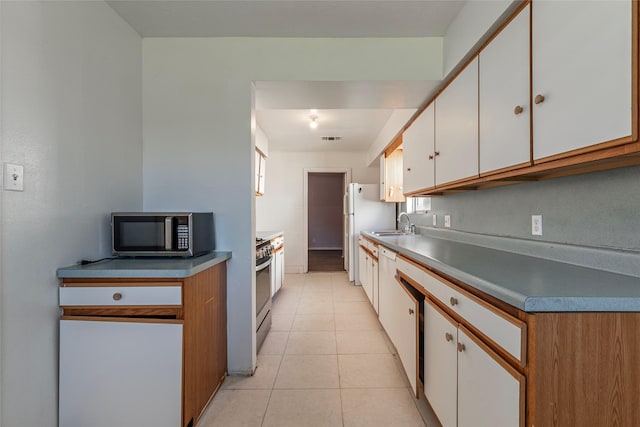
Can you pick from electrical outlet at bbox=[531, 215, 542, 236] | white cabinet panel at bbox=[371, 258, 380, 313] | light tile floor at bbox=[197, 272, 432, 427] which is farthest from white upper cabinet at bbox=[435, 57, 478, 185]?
light tile floor at bbox=[197, 272, 432, 427]

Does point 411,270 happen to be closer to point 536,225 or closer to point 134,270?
point 536,225

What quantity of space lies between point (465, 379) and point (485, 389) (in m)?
0.14

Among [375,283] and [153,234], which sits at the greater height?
[153,234]

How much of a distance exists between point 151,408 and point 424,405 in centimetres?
147

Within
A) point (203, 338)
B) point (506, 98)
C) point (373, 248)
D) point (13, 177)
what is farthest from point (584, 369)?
point (373, 248)

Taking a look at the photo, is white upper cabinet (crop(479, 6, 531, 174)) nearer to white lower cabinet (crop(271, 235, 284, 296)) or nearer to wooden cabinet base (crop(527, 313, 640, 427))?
wooden cabinet base (crop(527, 313, 640, 427))

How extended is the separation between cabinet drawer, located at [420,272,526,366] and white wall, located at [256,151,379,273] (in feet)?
13.7

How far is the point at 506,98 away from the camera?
4.39 feet

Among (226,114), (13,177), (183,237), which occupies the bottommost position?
(183,237)

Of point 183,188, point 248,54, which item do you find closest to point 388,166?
point 248,54

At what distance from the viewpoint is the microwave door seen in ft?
5.41

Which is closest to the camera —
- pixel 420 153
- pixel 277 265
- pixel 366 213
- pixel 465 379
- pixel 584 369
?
pixel 584 369

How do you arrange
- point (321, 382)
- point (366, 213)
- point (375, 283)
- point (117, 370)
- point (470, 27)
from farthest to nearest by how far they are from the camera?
point (366, 213)
point (375, 283)
point (321, 382)
point (470, 27)
point (117, 370)

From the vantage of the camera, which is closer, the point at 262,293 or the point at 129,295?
the point at 129,295
